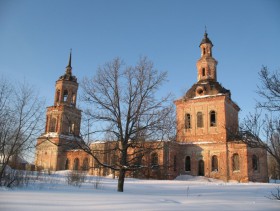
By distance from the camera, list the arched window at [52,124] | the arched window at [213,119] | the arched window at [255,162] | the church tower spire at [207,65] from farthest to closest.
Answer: the arched window at [52,124]
the church tower spire at [207,65]
the arched window at [213,119]
the arched window at [255,162]

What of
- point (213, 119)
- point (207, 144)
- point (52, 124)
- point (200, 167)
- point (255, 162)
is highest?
point (52, 124)

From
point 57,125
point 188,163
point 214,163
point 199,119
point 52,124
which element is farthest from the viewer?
point 52,124

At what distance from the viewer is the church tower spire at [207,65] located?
3784 cm

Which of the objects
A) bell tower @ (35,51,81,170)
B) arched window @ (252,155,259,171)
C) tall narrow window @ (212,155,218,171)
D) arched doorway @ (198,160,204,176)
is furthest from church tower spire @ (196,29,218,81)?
bell tower @ (35,51,81,170)

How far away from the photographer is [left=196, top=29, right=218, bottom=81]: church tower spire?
37844 mm

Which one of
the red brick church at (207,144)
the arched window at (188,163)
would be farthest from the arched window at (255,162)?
the arched window at (188,163)

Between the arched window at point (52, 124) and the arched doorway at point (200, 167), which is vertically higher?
the arched window at point (52, 124)

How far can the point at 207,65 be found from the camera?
3806 cm

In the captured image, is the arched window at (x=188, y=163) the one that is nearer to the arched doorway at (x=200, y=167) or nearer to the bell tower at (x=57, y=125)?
the arched doorway at (x=200, y=167)

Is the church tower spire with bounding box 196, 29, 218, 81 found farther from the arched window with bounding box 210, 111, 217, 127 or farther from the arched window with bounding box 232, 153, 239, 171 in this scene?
the arched window with bounding box 232, 153, 239, 171

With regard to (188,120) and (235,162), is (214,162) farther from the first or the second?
(188,120)

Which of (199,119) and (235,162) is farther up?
(199,119)

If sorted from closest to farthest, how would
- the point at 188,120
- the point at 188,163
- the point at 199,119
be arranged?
the point at 188,163
the point at 199,119
the point at 188,120

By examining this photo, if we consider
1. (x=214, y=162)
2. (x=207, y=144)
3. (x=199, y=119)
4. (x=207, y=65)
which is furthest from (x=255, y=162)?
(x=207, y=65)
